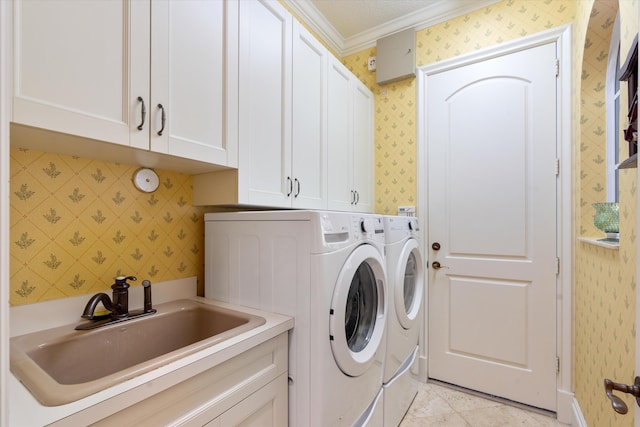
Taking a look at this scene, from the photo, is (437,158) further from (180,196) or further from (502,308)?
(180,196)

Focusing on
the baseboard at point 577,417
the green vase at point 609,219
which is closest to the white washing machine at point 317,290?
the green vase at point 609,219

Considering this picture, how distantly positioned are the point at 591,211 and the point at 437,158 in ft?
3.17

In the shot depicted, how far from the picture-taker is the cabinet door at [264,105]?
1346 mm

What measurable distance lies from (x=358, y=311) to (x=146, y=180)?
4.01 ft

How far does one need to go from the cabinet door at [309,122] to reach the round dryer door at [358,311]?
51cm

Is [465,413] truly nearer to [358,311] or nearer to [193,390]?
[358,311]

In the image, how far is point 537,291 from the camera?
76.2 inches

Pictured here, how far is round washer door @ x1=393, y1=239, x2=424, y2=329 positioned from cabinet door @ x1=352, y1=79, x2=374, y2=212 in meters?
0.55

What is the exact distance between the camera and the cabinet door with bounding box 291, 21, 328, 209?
1.67 meters

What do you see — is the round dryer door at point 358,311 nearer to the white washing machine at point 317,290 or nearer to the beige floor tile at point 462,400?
the white washing machine at point 317,290

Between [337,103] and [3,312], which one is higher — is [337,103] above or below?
above

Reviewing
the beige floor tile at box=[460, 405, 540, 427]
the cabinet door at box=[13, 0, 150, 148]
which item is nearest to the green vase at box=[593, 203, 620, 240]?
the beige floor tile at box=[460, 405, 540, 427]

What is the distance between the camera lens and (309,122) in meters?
1.78

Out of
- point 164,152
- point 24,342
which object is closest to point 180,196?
point 164,152
